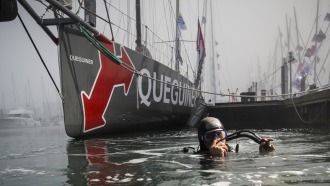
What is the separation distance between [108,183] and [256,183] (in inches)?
64.7

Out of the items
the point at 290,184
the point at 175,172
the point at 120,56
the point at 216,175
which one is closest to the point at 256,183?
the point at 290,184

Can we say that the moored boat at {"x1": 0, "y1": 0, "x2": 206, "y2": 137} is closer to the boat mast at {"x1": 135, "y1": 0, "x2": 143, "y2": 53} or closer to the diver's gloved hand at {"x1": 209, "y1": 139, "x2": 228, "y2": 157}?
the boat mast at {"x1": 135, "y1": 0, "x2": 143, "y2": 53}

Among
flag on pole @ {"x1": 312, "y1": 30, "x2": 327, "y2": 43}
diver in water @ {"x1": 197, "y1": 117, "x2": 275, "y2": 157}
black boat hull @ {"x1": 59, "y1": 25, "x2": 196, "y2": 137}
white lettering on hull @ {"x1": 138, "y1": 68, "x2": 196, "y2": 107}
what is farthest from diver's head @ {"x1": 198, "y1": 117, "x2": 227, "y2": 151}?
flag on pole @ {"x1": 312, "y1": 30, "x2": 327, "y2": 43}

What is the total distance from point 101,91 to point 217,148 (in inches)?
237

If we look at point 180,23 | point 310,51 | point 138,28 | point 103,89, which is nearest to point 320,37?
point 310,51

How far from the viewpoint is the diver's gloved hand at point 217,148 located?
18.1 ft

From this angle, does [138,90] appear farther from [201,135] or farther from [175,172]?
[175,172]

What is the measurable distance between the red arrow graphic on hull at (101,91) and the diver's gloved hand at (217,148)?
17.8 ft

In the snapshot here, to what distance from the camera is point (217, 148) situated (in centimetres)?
554

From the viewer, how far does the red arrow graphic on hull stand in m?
10.2

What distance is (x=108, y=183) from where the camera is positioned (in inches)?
146

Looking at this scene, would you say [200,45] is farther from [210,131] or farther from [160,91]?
[210,131]

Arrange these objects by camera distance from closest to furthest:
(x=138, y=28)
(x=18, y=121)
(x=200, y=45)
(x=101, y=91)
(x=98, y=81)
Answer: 1. (x=98, y=81)
2. (x=101, y=91)
3. (x=138, y=28)
4. (x=200, y=45)
5. (x=18, y=121)

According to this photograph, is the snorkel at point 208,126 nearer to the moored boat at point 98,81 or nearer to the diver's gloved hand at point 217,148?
the diver's gloved hand at point 217,148
